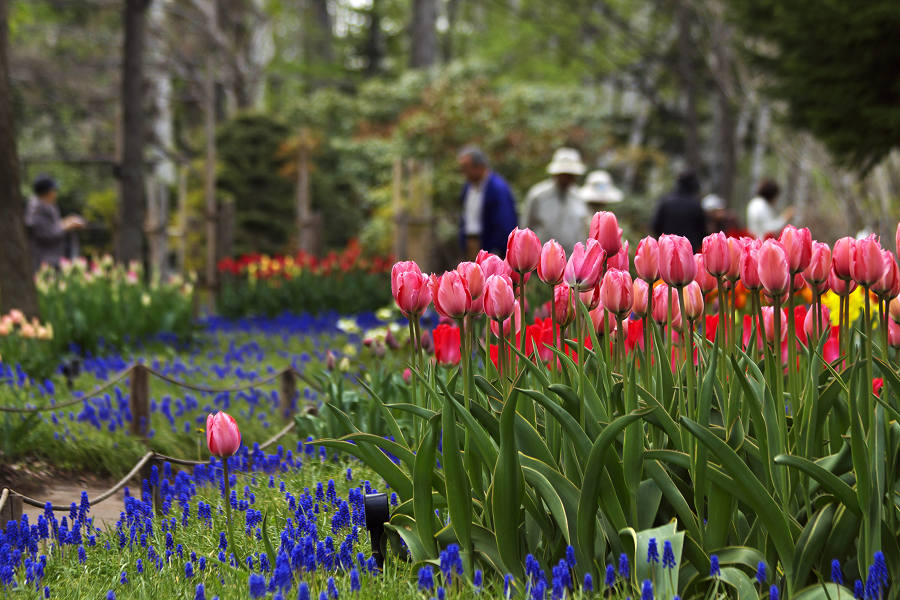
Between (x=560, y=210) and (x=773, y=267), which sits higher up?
(x=773, y=267)

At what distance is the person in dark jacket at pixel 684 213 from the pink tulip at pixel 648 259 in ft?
25.6

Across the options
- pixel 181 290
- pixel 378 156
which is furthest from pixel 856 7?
pixel 378 156

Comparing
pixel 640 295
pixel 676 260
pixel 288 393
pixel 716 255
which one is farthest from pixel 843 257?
pixel 288 393

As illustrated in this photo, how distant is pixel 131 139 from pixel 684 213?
626cm

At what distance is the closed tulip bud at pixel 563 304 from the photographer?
2771mm

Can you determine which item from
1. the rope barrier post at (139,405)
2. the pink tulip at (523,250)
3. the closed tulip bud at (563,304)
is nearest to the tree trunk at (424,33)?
the rope barrier post at (139,405)

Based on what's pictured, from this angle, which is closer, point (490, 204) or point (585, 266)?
point (585, 266)

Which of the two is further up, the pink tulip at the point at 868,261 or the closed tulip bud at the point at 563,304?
the pink tulip at the point at 868,261

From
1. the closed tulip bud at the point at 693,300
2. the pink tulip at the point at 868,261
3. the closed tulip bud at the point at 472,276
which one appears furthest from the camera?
the closed tulip bud at the point at 693,300

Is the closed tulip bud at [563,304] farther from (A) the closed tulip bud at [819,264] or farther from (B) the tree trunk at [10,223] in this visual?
(B) the tree trunk at [10,223]

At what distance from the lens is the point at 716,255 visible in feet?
8.05

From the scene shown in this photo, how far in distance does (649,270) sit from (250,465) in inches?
98.1

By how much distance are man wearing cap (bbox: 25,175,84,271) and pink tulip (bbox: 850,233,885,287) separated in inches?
405

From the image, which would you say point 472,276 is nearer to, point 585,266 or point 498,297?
point 498,297
